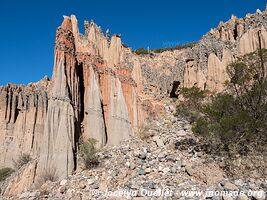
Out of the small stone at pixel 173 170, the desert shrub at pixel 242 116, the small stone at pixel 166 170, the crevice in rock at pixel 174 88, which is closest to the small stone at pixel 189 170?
the small stone at pixel 173 170

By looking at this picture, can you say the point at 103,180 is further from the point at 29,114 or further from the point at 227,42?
the point at 29,114

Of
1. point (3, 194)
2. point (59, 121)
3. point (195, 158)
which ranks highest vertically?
point (59, 121)

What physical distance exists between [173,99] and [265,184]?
59.8ft

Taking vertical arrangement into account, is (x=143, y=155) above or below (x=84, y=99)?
below

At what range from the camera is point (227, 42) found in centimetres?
3059

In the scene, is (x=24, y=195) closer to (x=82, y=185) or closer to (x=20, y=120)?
(x=82, y=185)

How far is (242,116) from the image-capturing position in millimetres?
18812

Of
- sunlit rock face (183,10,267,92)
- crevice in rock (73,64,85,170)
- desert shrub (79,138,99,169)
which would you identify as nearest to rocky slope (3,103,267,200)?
desert shrub (79,138,99,169)

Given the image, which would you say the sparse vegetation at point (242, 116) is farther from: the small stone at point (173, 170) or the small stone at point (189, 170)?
the small stone at point (173, 170)

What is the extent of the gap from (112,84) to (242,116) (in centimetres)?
1327

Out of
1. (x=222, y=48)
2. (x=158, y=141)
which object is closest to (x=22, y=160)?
(x=158, y=141)

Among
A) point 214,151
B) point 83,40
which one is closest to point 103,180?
point 214,151

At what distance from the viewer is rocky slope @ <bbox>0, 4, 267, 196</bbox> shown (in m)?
23.4

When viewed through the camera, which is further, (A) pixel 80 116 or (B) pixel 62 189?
(A) pixel 80 116
